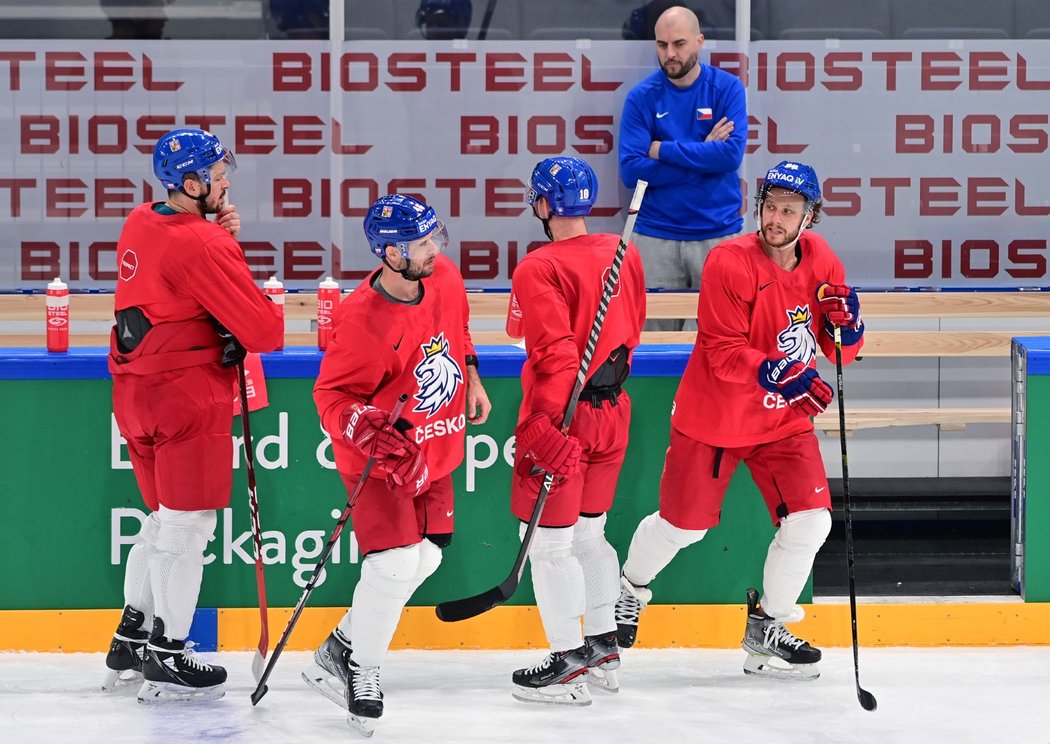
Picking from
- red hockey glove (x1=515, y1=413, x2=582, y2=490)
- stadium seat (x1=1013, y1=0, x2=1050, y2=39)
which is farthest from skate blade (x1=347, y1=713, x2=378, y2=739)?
stadium seat (x1=1013, y1=0, x2=1050, y2=39)

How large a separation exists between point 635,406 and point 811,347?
0.58 meters

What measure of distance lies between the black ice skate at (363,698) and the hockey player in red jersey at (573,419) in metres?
0.44

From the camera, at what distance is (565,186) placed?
397 centimetres

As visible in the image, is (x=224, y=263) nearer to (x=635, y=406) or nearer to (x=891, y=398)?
(x=635, y=406)

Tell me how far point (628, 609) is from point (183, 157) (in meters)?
1.77

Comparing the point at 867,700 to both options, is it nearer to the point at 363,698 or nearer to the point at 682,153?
the point at 363,698

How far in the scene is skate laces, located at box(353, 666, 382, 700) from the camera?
12.6ft

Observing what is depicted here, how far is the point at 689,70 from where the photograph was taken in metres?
5.79

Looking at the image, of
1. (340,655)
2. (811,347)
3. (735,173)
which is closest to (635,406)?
(811,347)

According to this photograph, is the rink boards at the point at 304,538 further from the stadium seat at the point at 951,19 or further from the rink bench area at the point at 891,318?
the stadium seat at the point at 951,19

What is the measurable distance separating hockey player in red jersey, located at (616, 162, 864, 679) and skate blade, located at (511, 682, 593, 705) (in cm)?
45

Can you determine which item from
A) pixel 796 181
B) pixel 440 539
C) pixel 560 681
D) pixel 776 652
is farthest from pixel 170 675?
pixel 796 181

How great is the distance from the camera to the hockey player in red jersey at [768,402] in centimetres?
411

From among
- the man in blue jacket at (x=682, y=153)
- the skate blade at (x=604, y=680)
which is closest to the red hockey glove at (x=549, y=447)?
the skate blade at (x=604, y=680)
